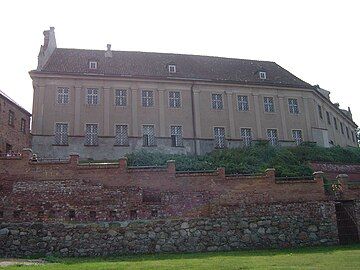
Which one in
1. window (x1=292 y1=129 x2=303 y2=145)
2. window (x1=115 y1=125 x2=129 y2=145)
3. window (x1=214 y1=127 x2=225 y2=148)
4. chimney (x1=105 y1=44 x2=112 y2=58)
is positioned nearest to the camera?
window (x1=115 y1=125 x2=129 y2=145)

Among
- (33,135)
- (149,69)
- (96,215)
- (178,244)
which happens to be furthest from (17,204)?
(149,69)

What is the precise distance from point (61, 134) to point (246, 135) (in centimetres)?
1696

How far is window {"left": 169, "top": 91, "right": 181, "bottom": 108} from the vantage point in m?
37.2

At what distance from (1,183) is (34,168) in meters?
1.83

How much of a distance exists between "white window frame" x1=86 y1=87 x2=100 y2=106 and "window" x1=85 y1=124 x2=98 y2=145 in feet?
6.81

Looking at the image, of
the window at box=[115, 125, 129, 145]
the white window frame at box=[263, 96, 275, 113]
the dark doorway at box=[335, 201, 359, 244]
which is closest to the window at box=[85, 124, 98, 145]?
the window at box=[115, 125, 129, 145]

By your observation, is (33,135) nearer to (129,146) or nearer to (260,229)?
(129,146)

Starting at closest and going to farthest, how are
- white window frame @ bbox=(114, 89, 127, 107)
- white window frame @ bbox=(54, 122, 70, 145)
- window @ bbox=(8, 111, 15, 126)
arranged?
1. window @ bbox=(8, 111, 15, 126)
2. white window frame @ bbox=(54, 122, 70, 145)
3. white window frame @ bbox=(114, 89, 127, 107)

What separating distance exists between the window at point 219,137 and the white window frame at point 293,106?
7684 millimetres

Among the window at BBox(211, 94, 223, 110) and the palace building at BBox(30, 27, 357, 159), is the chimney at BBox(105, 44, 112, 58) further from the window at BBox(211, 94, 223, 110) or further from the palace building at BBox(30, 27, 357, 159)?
the window at BBox(211, 94, 223, 110)

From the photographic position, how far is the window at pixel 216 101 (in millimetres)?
38219

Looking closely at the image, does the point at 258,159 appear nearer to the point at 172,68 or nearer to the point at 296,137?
the point at 296,137

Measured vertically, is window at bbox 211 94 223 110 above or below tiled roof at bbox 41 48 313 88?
below

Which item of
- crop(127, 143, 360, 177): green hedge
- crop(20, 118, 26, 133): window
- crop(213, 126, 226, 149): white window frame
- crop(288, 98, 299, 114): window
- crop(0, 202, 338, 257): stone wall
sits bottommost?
crop(0, 202, 338, 257): stone wall
